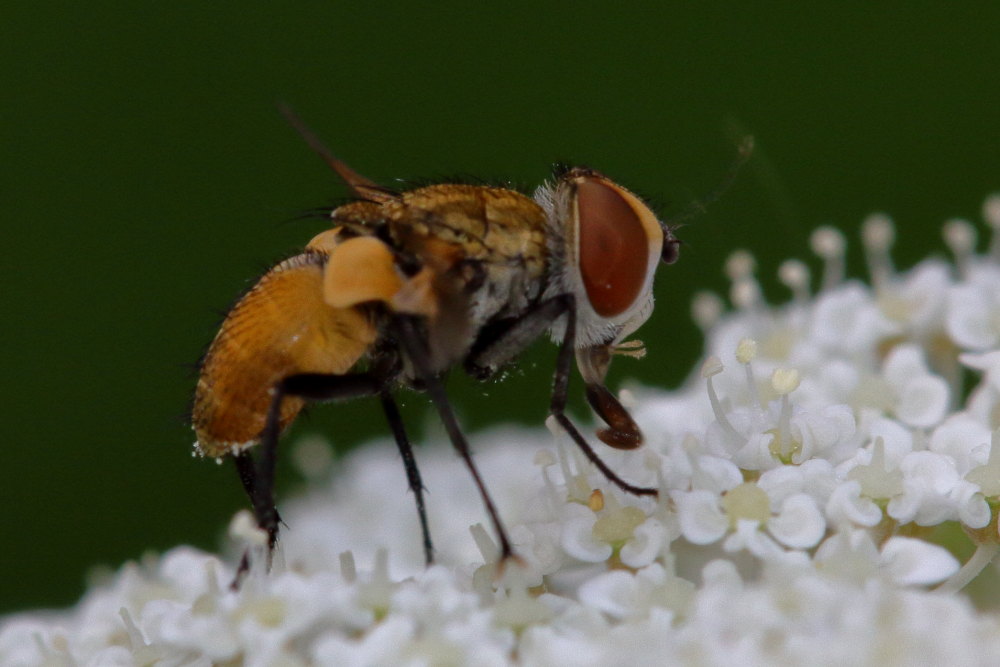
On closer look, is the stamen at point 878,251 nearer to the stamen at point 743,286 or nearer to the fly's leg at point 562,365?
the stamen at point 743,286

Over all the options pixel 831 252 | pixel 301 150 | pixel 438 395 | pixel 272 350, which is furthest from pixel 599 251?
pixel 301 150

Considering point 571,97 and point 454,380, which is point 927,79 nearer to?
point 571,97

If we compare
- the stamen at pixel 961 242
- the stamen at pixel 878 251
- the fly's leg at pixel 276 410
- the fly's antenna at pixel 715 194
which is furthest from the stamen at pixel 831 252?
the fly's leg at pixel 276 410

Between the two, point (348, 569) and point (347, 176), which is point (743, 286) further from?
point (348, 569)

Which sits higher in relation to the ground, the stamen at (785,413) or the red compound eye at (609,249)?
the red compound eye at (609,249)

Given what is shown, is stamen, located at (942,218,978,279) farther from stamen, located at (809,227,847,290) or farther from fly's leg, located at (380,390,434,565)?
fly's leg, located at (380,390,434,565)
